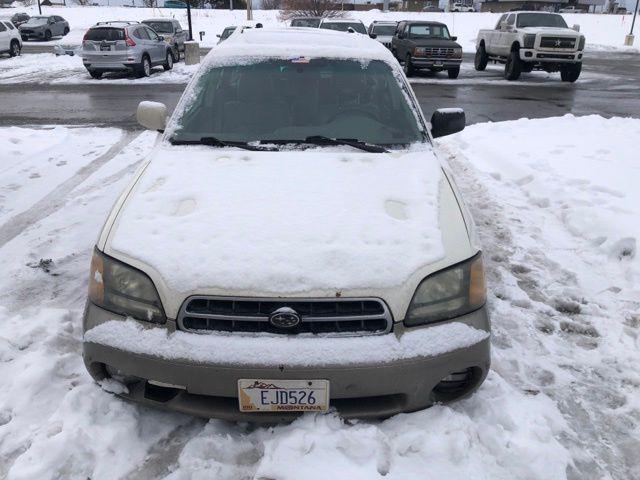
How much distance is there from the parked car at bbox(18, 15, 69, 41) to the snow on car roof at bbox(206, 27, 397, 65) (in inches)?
1540

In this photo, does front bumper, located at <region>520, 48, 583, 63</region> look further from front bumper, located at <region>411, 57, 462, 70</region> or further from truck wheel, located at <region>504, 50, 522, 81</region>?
front bumper, located at <region>411, 57, 462, 70</region>

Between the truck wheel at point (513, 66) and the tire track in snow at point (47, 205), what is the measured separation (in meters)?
14.8

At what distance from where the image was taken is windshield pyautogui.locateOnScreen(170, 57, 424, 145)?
362 centimetres

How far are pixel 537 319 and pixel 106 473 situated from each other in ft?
9.31

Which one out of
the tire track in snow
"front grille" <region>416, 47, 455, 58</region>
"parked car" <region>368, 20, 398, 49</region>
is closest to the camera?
the tire track in snow

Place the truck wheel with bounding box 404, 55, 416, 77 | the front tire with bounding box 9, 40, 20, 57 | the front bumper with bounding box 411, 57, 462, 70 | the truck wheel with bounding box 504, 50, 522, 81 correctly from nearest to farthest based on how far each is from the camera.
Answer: the truck wheel with bounding box 504, 50, 522, 81
the front bumper with bounding box 411, 57, 462, 70
the truck wheel with bounding box 404, 55, 416, 77
the front tire with bounding box 9, 40, 20, 57

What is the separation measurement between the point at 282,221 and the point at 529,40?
1767cm

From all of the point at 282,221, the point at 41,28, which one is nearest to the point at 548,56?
the point at 282,221

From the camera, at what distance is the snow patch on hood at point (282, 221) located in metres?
2.33

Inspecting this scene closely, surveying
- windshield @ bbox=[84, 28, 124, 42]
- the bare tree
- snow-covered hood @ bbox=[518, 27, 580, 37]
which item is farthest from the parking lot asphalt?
the bare tree

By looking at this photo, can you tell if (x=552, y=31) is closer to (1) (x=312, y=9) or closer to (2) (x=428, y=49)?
(2) (x=428, y=49)

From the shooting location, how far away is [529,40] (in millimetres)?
17547

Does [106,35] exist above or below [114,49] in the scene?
above

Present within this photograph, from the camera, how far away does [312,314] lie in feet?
7.54
